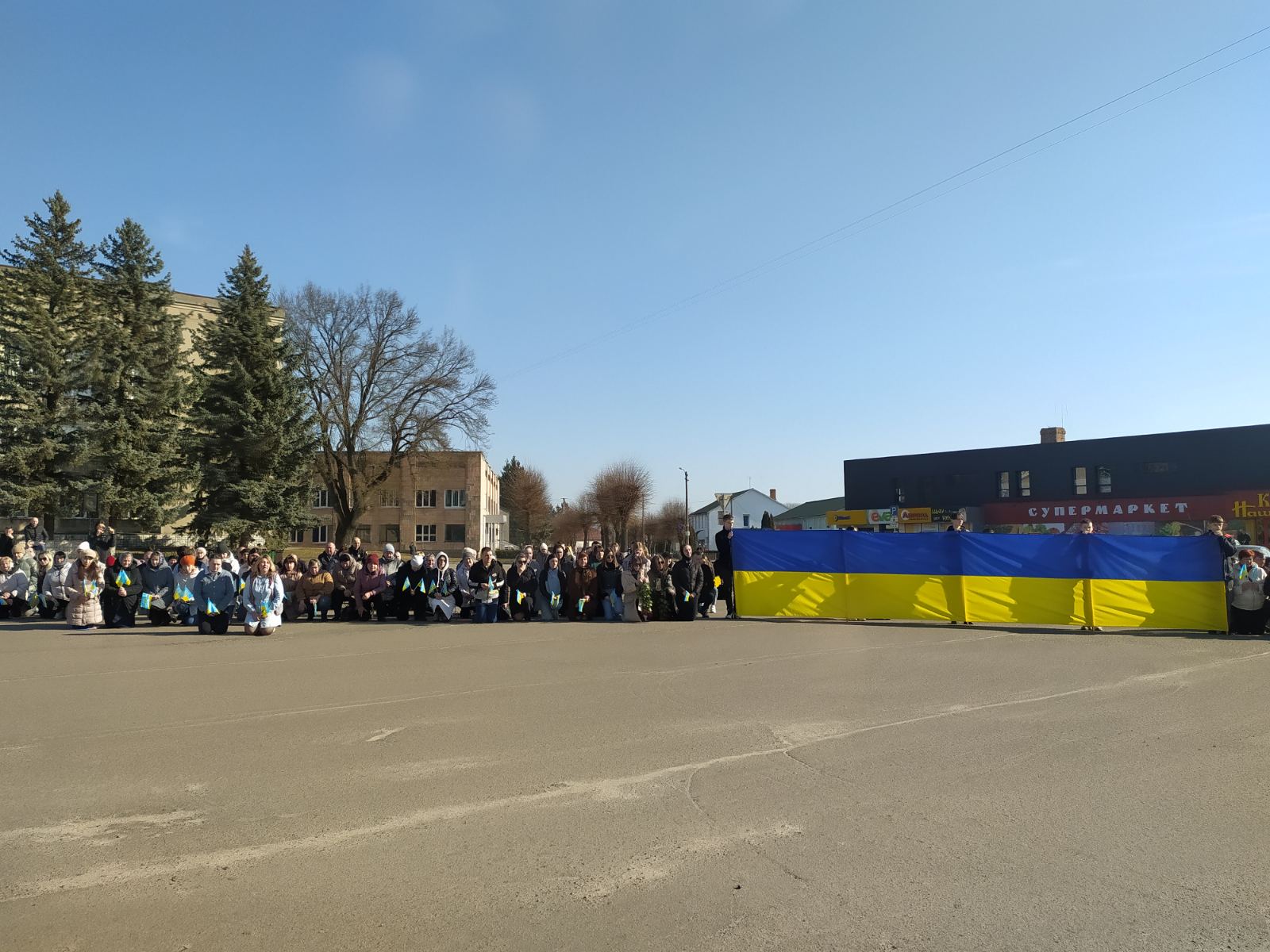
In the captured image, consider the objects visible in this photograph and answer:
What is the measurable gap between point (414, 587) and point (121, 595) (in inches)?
221

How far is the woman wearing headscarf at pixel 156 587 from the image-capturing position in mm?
18219

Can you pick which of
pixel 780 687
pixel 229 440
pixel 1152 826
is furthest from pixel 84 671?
pixel 229 440

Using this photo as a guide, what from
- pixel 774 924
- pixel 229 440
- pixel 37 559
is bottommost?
pixel 774 924

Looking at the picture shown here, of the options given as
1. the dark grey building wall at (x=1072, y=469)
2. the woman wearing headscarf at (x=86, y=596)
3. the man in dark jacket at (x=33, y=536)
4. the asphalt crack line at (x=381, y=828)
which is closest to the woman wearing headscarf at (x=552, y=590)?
the woman wearing headscarf at (x=86, y=596)

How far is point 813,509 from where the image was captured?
3942 inches

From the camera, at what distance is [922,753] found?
7.18m

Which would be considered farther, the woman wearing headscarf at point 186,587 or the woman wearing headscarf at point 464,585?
the woman wearing headscarf at point 464,585

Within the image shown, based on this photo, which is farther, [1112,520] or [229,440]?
[1112,520]

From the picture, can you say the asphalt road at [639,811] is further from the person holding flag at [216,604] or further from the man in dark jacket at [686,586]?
the man in dark jacket at [686,586]

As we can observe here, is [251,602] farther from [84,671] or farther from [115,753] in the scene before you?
[115,753]

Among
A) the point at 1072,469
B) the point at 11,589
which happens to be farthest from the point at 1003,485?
the point at 11,589

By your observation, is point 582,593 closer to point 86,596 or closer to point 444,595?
point 444,595

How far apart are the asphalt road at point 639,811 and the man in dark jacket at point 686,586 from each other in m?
7.30

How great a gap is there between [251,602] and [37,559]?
290 inches
